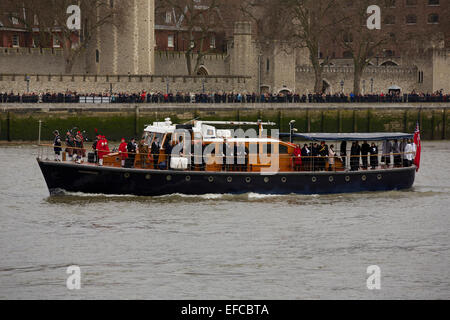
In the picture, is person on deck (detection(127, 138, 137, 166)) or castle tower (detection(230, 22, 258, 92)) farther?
castle tower (detection(230, 22, 258, 92))

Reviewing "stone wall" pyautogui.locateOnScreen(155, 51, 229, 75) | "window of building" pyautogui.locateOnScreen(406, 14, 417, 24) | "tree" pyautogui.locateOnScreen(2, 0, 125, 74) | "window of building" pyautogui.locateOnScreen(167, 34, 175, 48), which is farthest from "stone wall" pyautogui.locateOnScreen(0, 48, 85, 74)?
"window of building" pyautogui.locateOnScreen(406, 14, 417, 24)

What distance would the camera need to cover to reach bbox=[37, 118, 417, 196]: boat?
116ft

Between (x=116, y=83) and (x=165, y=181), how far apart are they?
41330mm

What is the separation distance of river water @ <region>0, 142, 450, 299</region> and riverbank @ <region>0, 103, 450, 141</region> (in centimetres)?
2333

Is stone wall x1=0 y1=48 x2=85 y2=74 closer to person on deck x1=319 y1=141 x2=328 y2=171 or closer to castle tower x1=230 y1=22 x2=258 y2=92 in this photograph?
castle tower x1=230 y1=22 x2=258 y2=92

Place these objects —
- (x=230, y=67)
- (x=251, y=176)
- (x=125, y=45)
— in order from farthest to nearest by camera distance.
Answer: (x=230, y=67), (x=125, y=45), (x=251, y=176)

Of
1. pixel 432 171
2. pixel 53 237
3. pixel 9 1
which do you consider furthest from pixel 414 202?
pixel 9 1

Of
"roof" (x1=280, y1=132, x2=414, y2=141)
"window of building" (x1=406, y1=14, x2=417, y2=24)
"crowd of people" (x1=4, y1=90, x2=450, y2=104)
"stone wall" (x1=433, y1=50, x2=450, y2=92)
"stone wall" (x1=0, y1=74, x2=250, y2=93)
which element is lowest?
"roof" (x1=280, y1=132, x2=414, y2=141)

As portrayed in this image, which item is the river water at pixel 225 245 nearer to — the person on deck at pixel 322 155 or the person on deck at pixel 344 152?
the person on deck at pixel 322 155

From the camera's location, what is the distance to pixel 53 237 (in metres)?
30.4

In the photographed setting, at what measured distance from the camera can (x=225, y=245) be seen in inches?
1168

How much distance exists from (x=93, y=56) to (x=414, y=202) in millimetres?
47000

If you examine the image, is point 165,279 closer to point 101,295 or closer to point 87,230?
point 101,295

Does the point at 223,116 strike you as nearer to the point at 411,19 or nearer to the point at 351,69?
the point at 351,69
